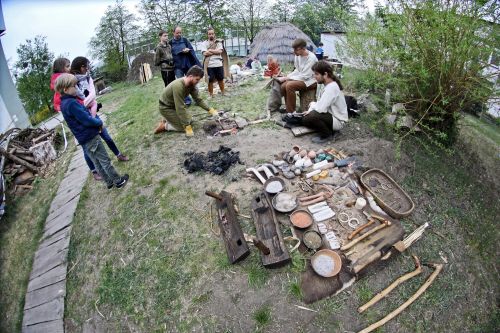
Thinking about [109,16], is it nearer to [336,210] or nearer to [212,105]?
Result: [212,105]

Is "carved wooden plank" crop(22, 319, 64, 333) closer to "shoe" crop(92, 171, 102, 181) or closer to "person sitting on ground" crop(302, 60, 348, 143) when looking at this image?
"shoe" crop(92, 171, 102, 181)

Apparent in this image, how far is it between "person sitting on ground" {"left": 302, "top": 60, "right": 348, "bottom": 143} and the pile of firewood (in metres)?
6.60

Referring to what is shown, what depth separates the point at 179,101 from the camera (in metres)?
5.62

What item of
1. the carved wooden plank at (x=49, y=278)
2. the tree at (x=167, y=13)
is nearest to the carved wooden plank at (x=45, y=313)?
the carved wooden plank at (x=49, y=278)

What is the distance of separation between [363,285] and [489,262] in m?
2.36

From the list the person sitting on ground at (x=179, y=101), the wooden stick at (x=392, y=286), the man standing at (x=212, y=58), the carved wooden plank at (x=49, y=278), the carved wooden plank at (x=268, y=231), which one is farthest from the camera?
the man standing at (x=212, y=58)

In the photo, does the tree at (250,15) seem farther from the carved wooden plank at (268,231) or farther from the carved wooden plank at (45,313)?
the carved wooden plank at (45,313)

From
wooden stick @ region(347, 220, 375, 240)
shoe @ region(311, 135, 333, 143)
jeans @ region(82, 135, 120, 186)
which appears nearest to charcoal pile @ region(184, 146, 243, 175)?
jeans @ region(82, 135, 120, 186)

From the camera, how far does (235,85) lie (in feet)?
30.0

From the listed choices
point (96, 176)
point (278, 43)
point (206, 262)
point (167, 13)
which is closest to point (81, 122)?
point (96, 176)

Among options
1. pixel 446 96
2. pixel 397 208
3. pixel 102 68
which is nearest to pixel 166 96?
pixel 397 208

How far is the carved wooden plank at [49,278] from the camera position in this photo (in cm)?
417

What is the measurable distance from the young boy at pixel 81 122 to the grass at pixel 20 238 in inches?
80.2

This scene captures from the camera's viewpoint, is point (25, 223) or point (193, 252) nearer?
point (193, 252)
